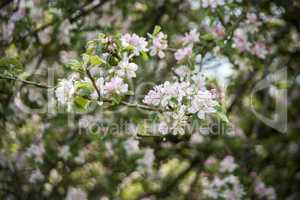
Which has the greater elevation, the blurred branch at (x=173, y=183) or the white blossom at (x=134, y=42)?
the white blossom at (x=134, y=42)

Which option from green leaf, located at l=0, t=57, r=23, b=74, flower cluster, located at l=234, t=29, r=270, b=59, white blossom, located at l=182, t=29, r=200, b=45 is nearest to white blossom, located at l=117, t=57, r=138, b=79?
green leaf, located at l=0, t=57, r=23, b=74

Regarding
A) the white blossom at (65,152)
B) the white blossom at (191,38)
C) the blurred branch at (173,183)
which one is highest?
the white blossom at (191,38)

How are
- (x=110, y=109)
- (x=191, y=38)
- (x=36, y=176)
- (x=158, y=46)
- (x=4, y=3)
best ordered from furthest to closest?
(x=36, y=176) → (x=4, y=3) → (x=110, y=109) → (x=191, y=38) → (x=158, y=46)

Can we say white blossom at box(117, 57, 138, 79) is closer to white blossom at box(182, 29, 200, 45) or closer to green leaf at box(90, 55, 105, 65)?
green leaf at box(90, 55, 105, 65)

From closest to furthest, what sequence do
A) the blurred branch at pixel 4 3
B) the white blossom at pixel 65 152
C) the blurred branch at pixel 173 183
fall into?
the blurred branch at pixel 4 3 → the white blossom at pixel 65 152 → the blurred branch at pixel 173 183

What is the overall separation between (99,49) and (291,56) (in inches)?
83.8

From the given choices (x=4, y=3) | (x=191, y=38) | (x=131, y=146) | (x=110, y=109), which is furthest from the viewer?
(x=4, y=3)

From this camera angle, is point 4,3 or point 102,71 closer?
point 102,71

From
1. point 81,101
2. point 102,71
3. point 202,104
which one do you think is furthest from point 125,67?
point 202,104

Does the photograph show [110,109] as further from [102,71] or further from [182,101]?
[182,101]

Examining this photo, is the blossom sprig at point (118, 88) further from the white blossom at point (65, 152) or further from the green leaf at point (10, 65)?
the white blossom at point (65, 152)

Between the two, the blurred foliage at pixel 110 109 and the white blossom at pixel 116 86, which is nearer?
the white blossom at pixel 116 86

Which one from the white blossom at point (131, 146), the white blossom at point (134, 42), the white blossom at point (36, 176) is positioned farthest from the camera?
the white blossom at point (36, 176)

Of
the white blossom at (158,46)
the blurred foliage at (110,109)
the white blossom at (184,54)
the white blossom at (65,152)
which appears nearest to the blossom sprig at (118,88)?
the white blossom at (158,46)
